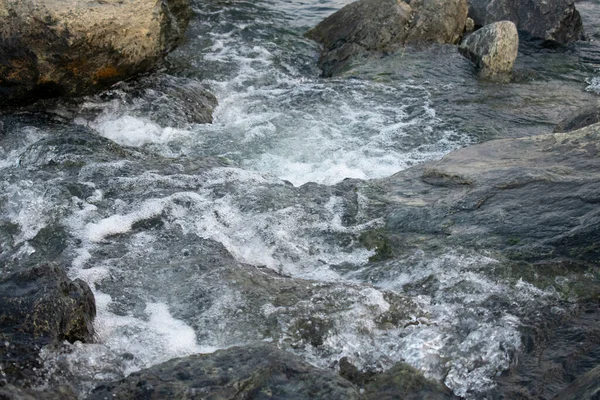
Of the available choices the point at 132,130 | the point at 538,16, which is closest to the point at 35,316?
the point at 132,130

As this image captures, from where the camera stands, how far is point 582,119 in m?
6.54

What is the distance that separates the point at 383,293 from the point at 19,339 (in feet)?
6.64

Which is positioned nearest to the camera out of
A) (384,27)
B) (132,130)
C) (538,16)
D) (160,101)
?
(132,130)

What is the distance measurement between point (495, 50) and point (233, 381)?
7.77m

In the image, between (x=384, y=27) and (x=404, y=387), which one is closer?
(x=404, y=387)

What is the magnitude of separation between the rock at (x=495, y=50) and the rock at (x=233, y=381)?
7323mm

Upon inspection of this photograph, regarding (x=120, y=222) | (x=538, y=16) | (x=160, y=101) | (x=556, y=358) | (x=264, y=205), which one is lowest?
(x=160, y=101)

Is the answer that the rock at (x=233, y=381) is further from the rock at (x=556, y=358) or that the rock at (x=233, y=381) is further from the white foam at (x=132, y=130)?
the white foam at (x=132, y=130)

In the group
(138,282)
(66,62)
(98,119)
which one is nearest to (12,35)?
(66,62)

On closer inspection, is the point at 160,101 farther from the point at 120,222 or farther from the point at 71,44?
the point at 120,222

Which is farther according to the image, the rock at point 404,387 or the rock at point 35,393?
the rock at point 404,387

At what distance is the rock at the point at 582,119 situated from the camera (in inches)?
253

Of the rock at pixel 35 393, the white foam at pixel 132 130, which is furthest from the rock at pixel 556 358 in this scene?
the white foam at pixel 132 130

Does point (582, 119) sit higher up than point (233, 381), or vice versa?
point (582, 119)
